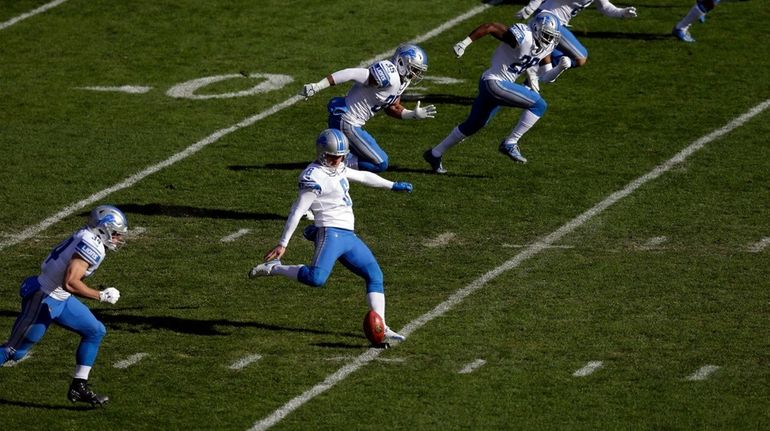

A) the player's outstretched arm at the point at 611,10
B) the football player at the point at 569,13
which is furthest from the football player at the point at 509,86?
the player's outstretched arm at the point at 611,10

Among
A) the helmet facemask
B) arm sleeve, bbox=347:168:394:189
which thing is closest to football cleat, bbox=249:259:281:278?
arm sleeve, bbox=347:168:394:189

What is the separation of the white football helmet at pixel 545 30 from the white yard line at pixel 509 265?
5.88 ft

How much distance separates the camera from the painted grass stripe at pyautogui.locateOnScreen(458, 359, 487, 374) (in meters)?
11.8

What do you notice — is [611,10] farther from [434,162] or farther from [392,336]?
[392,336]

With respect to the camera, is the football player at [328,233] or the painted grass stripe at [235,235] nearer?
the football player at [328,233]

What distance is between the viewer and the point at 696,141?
18000 millimetres

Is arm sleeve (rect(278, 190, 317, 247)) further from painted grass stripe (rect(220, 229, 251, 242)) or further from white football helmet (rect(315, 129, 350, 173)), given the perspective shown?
painted grass stripe (rect(220, 229, 251, 242))

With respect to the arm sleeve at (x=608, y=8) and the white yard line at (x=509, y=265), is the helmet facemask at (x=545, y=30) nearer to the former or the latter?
the white yard line at (x=509, y=265)

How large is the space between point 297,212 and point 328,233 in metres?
0.29

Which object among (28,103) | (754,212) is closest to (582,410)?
(754,212)

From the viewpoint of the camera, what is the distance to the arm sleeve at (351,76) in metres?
15.8

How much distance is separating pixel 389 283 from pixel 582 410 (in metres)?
3.34

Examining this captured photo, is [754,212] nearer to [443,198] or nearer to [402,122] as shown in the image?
[443,198]

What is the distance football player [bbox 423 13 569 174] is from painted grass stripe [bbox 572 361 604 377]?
18.3 feet
